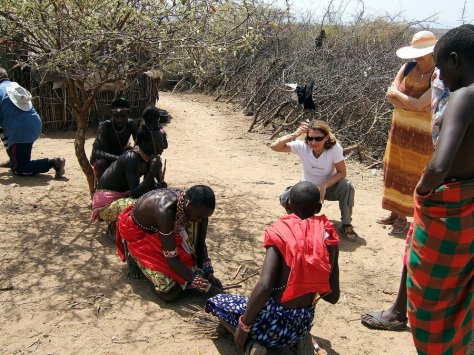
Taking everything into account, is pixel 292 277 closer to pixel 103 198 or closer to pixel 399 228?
pixel 103 198

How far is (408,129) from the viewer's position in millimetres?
4355

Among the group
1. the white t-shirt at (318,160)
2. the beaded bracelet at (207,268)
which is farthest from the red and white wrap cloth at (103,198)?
the white t-shirt at (318,160)

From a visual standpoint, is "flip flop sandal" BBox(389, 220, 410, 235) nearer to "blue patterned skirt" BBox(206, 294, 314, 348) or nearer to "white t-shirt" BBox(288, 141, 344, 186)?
"white t-shirt" BBox(288, 141, 344, 186)

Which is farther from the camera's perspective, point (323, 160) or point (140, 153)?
point (323, 160)

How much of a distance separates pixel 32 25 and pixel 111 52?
0.64 meters

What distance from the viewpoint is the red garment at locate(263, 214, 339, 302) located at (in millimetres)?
2414

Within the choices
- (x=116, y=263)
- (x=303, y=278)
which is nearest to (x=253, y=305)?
(x=303, y=278)

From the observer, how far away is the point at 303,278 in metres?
2.43

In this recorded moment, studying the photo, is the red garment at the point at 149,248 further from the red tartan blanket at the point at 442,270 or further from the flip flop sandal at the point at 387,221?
the flip flop sandal at the point at 387,221

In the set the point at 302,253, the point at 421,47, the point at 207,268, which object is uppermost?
the point at 421,47

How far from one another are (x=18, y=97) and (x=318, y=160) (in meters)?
3.69

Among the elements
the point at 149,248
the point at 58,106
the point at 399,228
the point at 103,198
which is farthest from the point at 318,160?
the point at 58,106

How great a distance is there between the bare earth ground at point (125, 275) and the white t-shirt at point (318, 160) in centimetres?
67

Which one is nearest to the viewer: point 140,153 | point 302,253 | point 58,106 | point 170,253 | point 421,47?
point 302,253
